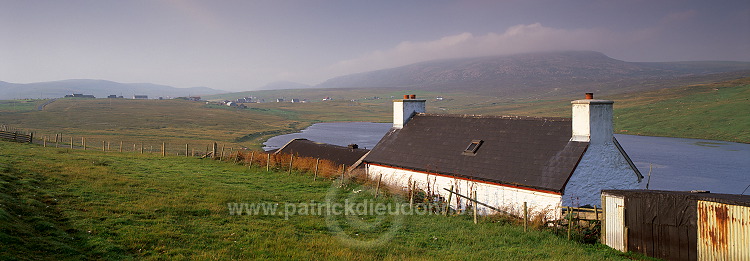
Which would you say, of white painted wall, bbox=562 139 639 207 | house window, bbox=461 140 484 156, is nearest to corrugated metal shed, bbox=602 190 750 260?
white painted wall, bbox=562 139 639 207

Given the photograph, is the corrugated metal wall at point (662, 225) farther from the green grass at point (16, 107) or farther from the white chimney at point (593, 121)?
the green grass at point (16, 107)

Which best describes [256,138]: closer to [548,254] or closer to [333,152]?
[333,152]

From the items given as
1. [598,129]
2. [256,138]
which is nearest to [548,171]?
[598,129]

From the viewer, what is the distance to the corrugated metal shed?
539 inches

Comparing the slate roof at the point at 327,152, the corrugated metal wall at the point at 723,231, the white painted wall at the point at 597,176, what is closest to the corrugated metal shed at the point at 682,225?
the corrugated metal wall at the point at 723,231

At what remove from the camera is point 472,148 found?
25.0 m

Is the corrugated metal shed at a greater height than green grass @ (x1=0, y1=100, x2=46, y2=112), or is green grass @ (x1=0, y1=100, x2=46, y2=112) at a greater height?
green grass @ (x1=0, y1=100, x2=46, y2=112)

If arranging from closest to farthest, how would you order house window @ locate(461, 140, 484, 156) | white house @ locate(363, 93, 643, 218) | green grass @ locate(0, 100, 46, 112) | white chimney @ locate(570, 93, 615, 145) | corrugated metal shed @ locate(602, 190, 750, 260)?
1. corrugated metal shed @ locate(602, 190, 750, 260)
2. white house @ locate(363, 93, 643, 218)
3. white chimney @ locate(570, 93, 615, 145)
4. house window @ locate(461, 140, 484, 156)
5. green grass @ locate(0, 100, 46, 112)

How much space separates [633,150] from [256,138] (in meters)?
68.6

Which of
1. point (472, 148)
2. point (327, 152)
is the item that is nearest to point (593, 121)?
point (472, 148)

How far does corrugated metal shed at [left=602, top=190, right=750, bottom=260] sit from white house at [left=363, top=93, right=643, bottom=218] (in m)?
3.36

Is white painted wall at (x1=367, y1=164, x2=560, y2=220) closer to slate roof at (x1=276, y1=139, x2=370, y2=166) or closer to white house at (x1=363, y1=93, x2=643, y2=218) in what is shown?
white house at (x1=363, y1=93, x2=643, y2=218)

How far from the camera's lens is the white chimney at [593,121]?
2084 centimetres

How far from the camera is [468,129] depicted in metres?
26.8
